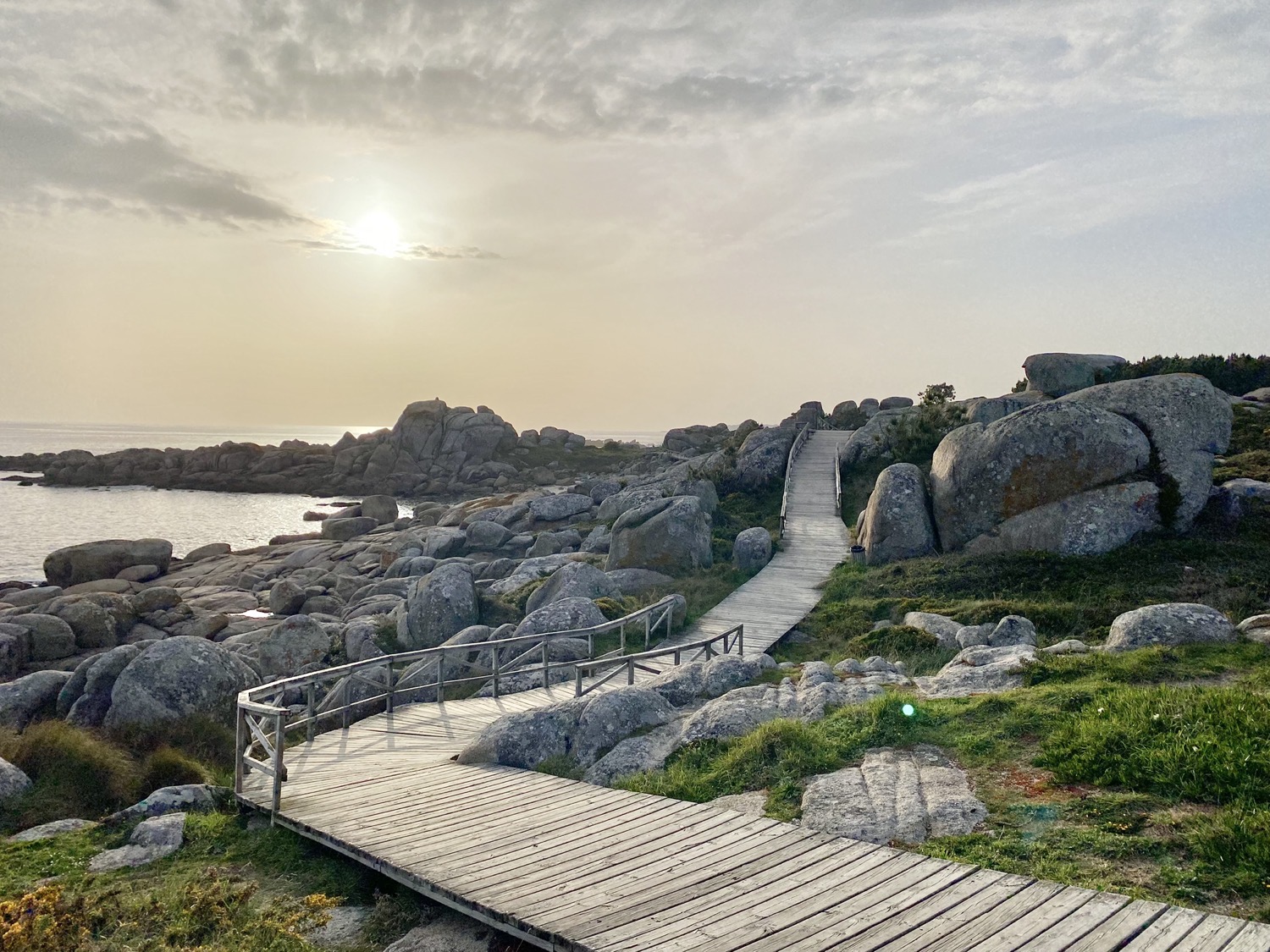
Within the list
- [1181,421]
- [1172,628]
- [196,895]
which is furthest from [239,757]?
[1181,421]

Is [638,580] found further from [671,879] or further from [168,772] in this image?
[671,879]

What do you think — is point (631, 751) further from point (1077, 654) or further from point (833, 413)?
point (833, 413)

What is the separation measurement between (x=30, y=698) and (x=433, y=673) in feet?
28.1

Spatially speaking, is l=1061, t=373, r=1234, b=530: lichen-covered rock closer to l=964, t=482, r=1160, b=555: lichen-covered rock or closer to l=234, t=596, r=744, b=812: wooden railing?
l=964, t=482, r=1160, b=555: lichen-covered rock

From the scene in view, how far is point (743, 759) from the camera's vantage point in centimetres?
1009

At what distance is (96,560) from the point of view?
148ft

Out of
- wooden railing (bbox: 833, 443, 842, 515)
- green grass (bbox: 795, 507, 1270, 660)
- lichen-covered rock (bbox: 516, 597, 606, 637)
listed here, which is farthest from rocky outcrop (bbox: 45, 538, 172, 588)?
green grass (bbox: 795, 507, 1270, 660)

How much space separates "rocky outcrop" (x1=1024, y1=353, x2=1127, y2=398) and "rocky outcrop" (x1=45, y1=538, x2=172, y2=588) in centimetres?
4908

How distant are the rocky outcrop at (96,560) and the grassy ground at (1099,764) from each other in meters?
45.1

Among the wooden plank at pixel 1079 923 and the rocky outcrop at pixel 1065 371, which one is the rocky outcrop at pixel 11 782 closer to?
the wooden plank at pixel 1079 923

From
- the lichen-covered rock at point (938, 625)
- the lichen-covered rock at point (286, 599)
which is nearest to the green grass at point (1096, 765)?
the lichen-covered rock at point (938, 625)

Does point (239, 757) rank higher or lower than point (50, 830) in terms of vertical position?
higher

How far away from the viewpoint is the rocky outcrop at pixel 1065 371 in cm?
4084

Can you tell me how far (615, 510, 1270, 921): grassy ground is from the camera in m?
6.83
